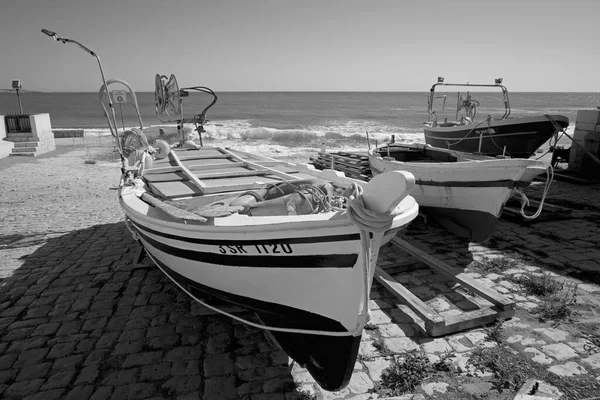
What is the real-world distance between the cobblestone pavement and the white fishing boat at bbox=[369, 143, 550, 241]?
43cm

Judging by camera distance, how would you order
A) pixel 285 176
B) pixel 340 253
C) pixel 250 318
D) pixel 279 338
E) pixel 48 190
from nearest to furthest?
1. pixel 340 253
2. pixel 279 338
3. pixel 250 318
4. pixel 285 176
5. pixel 48 190

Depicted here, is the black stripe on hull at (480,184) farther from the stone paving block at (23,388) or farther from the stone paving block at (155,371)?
the stone paving block at (23,388)

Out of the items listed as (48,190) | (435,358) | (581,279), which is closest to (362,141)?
(48,190)

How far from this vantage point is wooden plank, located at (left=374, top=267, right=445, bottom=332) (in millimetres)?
4017

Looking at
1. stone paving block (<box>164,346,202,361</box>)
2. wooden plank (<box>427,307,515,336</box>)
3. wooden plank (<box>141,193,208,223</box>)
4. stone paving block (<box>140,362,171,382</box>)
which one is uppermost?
wooden plank (<box>141,193,208,223</box>)

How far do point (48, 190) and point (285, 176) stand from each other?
9.71 metres

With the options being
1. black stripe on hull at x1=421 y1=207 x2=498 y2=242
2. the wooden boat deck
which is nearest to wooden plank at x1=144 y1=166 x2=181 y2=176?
the wooden boat deck

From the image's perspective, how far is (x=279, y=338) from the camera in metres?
3.66

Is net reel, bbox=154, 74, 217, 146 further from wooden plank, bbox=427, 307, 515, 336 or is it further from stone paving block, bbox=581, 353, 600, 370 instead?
stone paving block, bbox=581, 353, 600, 370

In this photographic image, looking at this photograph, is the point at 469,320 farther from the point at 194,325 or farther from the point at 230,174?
the point at 230,174

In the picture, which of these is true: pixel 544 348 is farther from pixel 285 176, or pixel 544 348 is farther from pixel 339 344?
pixel 285 176

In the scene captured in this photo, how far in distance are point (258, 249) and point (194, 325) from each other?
72.7 inches

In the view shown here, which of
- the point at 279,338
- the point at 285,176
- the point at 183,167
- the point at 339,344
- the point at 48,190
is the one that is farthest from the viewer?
the point at 48,190

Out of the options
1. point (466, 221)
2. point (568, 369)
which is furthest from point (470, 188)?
point (568, 369)
